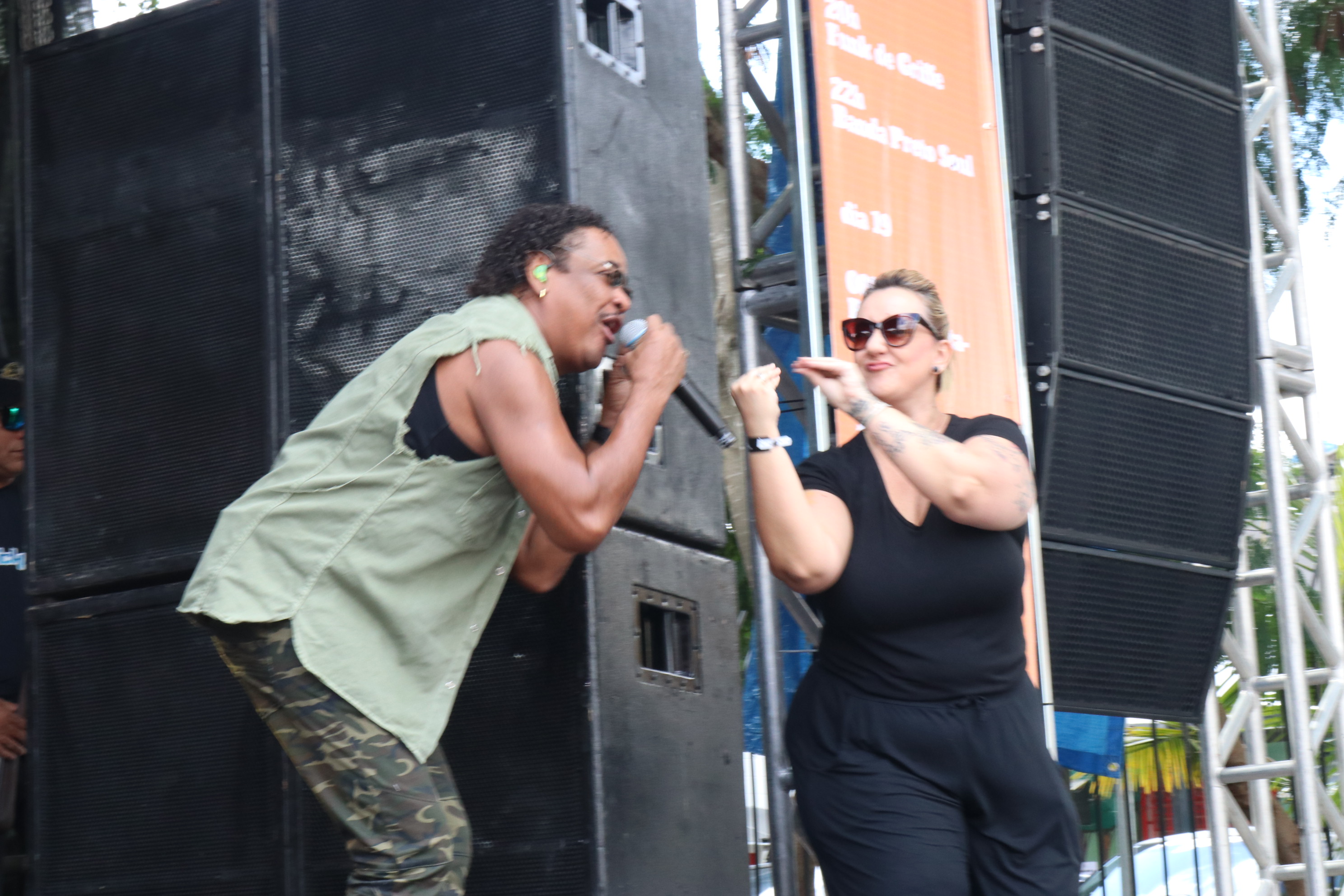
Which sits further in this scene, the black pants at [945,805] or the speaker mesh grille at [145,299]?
→ the speaker mesh grille at [145,299]

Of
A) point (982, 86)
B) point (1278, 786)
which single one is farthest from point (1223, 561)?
point (1278, 786)

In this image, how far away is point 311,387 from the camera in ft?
12.2

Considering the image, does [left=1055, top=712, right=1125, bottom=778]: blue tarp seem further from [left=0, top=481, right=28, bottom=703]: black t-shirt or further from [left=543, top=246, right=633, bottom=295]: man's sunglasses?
[left=0, top=481, right=28, bottom=703]: black t-shirt

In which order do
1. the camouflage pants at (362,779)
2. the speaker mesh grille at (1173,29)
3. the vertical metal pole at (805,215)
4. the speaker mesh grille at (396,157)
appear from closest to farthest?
the camouflage pants at (362,779) < the speaker mesh grille at (396,157) < the vertical metal pole at (805,215) < the speaker mesh grille at (1173,29)

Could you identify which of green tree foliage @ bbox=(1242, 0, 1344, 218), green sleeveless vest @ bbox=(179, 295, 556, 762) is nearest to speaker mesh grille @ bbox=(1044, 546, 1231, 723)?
green sleeveless vest @ bbox=(179, 295, 556, 762)

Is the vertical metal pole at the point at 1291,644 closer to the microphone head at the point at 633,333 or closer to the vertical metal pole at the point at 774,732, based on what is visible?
the vertical metal pole at the point at 774,732

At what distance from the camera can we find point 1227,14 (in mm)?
5418

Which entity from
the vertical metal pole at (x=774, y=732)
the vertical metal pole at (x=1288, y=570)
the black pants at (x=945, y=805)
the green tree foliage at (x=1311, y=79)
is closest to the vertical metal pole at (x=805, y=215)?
the vertical metal pole at (x=774, y=732)

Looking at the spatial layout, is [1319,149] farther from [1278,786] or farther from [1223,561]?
[1278,786]

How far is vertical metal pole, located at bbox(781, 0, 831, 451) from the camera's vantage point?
383 cm

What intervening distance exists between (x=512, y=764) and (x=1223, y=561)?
2.77 meters

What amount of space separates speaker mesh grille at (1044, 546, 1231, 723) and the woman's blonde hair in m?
1.68

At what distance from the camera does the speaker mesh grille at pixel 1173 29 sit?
16.1 ft

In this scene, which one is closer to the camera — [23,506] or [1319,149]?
[23,506]
